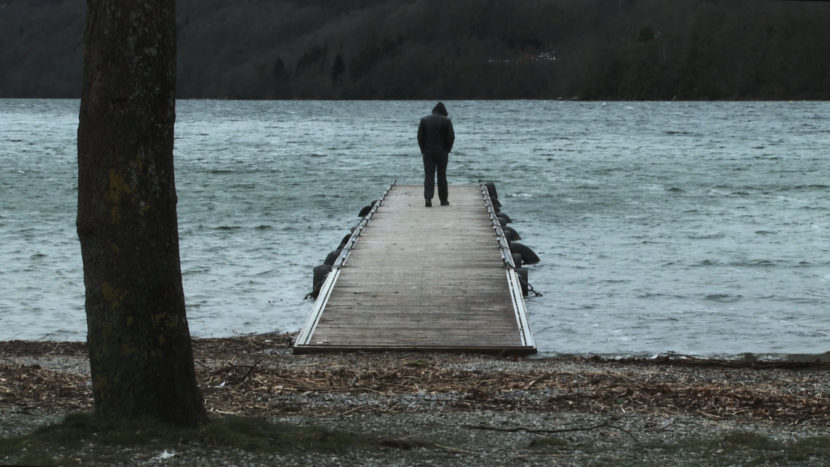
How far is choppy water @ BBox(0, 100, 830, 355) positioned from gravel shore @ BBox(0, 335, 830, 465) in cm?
277

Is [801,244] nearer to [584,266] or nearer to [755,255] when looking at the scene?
[755,255]

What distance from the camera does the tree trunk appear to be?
497cm

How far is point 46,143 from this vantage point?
65312mm

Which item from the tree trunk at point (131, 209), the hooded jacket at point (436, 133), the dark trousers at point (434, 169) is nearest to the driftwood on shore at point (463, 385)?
the tree trunk at point (131, 209)

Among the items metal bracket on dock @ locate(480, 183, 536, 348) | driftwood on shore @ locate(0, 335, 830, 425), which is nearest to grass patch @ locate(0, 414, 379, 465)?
driftwood on shore @ locate(0, 335, 830, 425)

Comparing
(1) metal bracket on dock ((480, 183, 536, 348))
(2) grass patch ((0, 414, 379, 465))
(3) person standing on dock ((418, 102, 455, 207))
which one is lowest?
(1) metal bracket on dock ((480, 183, 536, 348))

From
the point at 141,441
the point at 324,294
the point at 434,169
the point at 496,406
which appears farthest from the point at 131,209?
the point at 434,169

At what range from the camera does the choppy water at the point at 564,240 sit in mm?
12922

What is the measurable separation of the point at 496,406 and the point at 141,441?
2.60 m

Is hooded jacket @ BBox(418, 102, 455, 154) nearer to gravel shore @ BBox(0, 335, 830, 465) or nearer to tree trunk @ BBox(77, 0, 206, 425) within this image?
gravel shore @ BBox(0, 335, 830, 465)

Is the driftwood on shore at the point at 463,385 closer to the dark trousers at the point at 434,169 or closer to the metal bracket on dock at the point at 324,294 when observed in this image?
the metal bracket on dock at the point at 324,294

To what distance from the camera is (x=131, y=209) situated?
5.02 m

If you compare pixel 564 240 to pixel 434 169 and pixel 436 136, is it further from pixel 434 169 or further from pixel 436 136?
pixel 436 136

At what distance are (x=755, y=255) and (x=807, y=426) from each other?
1346 centimetres
